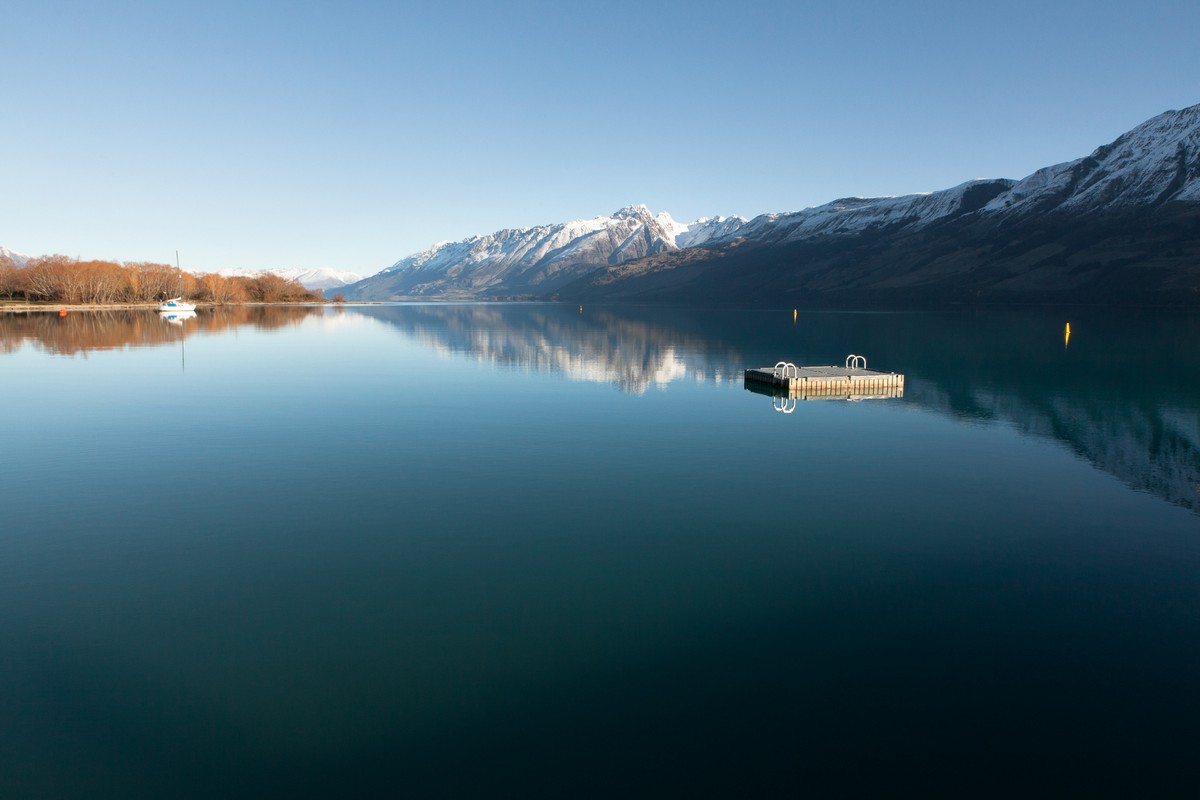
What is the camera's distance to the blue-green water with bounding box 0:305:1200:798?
12.7 meters

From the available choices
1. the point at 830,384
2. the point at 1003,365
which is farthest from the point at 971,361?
the point at 830,384

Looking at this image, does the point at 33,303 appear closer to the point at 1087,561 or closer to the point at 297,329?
the point at 297,329

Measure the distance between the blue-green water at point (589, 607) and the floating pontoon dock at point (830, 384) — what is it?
1240 cm

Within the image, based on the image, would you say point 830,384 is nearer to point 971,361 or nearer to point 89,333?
point 971,361

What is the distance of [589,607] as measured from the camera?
18141 mm

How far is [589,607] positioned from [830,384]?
42.0 meters

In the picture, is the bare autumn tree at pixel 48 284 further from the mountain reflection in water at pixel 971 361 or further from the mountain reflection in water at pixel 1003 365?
the mountain reflection in water at pixel 1003 365

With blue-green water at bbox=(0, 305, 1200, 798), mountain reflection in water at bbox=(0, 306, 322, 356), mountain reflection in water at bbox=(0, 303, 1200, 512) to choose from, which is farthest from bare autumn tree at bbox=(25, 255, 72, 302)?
blue-green water at bbox=(0, 305, 1200, 798)

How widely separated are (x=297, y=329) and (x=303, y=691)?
13225 centimetres

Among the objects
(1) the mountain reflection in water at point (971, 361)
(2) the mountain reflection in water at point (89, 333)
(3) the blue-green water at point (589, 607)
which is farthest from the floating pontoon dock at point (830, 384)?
(2) the mountain reflection in water at point (89, 333)

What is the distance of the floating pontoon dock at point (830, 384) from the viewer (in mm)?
54562

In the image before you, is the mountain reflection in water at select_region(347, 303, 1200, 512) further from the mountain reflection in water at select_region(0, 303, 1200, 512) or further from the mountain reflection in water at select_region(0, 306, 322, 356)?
the mountain reflection in water at select_region(0, 306, 322, 356)

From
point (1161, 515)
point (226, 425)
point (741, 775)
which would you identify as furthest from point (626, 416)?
point (741, 775)

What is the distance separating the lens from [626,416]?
45.8 metres
